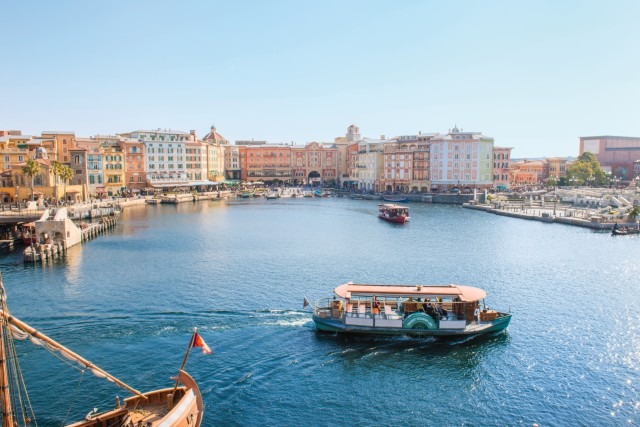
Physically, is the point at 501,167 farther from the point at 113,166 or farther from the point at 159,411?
the point at 159,411

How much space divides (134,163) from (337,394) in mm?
114950

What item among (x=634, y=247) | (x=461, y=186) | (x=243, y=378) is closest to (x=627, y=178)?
(x=461, y=186)

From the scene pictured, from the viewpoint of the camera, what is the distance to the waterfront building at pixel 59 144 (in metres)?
108

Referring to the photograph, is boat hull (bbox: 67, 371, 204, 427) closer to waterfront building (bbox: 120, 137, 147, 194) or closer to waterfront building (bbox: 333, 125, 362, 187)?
waterfront building (bbox: 120, 137, 147, 194)

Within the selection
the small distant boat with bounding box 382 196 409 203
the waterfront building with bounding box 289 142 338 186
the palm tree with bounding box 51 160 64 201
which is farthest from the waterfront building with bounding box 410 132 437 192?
the palm tree with bounding box 51 160 64 201

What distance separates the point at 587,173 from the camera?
143125 millimetres

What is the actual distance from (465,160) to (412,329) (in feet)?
352

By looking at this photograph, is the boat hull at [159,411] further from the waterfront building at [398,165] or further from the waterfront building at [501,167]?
the waterfront building at [501,167]

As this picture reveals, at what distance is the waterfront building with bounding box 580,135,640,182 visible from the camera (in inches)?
6654

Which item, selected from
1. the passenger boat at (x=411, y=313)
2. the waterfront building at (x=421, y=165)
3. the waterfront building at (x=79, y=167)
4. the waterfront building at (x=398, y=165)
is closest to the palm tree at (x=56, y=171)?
the waterfront building at (x=79, y=167)

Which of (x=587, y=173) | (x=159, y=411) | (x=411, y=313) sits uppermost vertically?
(x=587, y=173)

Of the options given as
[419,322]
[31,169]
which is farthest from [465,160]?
[419,322]

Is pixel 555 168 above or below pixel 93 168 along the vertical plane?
above

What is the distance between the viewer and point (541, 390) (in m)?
27.1
